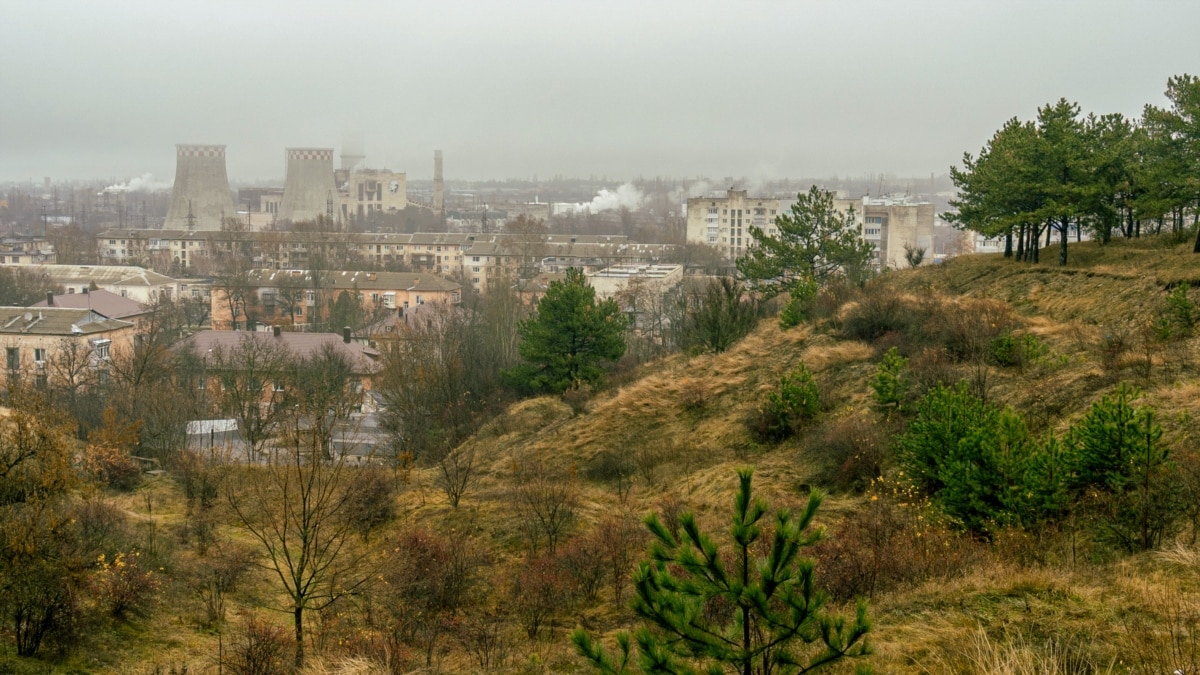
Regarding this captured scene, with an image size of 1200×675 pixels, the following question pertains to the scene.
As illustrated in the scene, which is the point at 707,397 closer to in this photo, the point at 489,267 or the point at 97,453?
the point at 97,453

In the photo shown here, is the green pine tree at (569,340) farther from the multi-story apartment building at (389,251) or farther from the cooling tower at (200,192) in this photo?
the cooling tower at (200,192)

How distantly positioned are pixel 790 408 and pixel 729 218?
186 ft

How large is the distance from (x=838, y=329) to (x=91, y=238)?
68.3m

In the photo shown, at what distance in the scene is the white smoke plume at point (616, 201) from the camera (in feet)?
373

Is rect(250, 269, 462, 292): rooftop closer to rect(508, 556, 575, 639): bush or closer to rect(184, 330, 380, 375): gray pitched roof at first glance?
rect(184, 330, 380, 375): gray pitched roof

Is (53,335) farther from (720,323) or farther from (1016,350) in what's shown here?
(1016,350)

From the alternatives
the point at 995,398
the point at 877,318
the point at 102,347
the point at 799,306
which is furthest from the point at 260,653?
the point at 102,347

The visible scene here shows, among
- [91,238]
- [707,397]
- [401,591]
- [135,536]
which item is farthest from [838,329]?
[91,238]

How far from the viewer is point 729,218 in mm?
68562

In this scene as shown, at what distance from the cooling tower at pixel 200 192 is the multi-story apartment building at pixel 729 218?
40133mm

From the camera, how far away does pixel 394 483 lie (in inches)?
529

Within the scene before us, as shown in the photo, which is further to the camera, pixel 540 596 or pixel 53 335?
pixel 53 335

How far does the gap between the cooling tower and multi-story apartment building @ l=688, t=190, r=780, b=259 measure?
4013 cm

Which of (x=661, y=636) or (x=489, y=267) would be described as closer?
(x=661, y=636)
